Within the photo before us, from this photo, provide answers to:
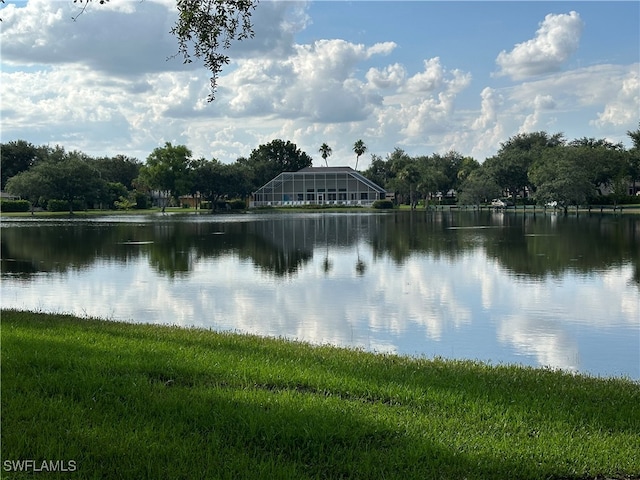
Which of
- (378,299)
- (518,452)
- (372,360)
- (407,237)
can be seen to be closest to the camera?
(518,452)

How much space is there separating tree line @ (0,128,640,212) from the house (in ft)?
13.9

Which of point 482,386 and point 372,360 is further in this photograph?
point 372,360

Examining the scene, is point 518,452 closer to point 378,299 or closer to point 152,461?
point 152,461

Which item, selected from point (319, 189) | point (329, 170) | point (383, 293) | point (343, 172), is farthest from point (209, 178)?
point (383, 293)

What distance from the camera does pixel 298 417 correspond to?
5.77 m

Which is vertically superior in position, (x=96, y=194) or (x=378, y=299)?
(x=96, y=194)

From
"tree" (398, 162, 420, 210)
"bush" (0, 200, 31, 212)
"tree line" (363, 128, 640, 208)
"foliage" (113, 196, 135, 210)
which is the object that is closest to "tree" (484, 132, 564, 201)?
"tree line" (363, 128, 640, 208)

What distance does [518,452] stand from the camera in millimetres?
5191

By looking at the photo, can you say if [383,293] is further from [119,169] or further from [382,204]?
[119,169]

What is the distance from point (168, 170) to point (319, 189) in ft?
107

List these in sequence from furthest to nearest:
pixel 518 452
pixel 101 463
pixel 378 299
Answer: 1. pixel 378 299
2. pixel 518 452
3. pixel 101 463

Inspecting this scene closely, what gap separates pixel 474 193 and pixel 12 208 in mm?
70541

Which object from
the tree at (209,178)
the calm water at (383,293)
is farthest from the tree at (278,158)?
the calm water at (383,293)

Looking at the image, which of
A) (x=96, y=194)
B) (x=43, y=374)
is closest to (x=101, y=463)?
(x=43, y=374)
